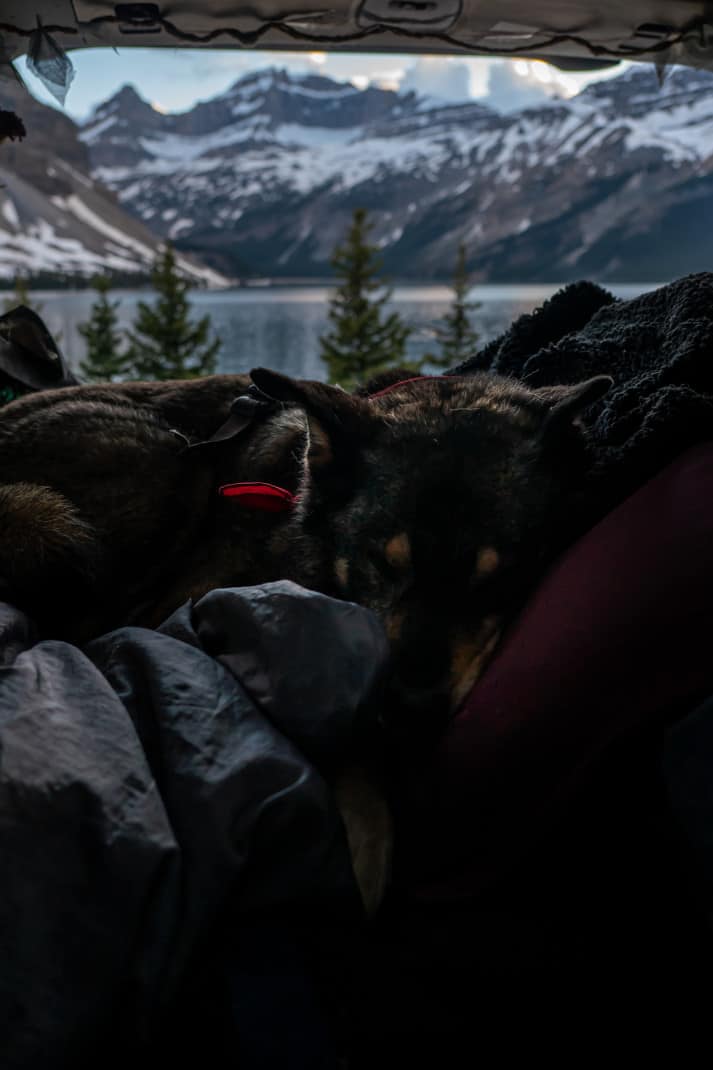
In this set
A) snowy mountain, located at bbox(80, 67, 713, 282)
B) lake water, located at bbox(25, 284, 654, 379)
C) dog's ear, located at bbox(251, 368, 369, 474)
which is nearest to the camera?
dog's ear, located at bbox(251, 368, 369, 474)

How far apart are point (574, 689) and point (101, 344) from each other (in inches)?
1436

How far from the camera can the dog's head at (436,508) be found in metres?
2.18

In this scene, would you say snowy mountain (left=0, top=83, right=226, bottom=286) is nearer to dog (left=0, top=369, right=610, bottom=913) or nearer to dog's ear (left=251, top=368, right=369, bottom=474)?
dog (left=0, top=369, right=610, bottom=913)

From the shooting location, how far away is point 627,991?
62.7 inches

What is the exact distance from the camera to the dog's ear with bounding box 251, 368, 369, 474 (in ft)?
8.32

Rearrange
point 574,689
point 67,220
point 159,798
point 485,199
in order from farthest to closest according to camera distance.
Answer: point 67,220 < point 485,199 < point 574,689 < point 159,798

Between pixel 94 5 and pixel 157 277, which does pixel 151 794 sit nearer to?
pixel 94 5

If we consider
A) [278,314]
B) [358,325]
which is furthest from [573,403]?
[278,314]

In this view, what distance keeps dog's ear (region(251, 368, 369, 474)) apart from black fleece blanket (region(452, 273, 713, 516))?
790mm

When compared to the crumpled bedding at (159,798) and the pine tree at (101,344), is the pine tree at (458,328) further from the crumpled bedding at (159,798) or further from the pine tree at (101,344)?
the crumpled bedding at (159,798)

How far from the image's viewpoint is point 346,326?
3036 centimetres

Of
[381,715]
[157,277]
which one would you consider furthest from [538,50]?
[157,277]

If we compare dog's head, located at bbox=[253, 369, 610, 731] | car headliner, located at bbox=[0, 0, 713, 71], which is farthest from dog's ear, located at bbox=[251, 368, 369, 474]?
car headliner, located at bbox=[0, 0, 713, 71]

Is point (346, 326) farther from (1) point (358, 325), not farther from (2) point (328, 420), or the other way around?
(2) point (328, 420)
